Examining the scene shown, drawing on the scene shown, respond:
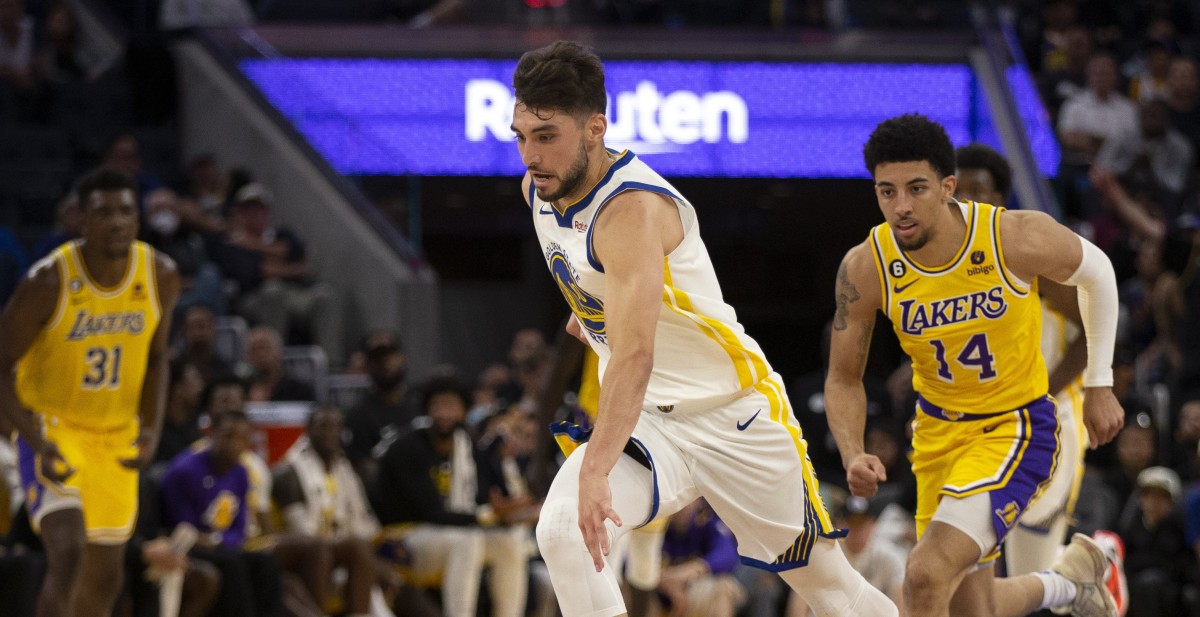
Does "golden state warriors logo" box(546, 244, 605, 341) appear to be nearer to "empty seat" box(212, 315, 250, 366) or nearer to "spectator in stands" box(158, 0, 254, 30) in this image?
"empty seat" box(212, 315, 250, 366)

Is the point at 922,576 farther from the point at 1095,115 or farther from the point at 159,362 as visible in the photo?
the point at 1095,115

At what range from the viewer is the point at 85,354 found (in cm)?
681

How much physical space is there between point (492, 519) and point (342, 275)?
4.01m

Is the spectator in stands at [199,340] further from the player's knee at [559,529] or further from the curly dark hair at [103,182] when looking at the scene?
the player's knee at [559,529]

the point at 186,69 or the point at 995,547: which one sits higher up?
the point at 186,69

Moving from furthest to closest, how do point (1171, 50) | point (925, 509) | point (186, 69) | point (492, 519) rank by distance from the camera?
point (1171, 50)
point (186, 69)
point (492, 519)
point (925, 509)

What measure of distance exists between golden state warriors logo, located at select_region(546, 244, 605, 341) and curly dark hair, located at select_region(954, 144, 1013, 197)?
241 cm

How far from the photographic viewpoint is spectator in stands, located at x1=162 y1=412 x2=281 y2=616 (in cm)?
870

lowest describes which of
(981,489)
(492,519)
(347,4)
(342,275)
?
(492,519)

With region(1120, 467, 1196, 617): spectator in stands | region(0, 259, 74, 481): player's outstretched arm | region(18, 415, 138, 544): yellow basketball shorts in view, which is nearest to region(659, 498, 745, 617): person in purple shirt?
region(1120, 467, 1196, 617): spectator in stands

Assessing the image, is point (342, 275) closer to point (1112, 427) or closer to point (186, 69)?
point (186, 69)

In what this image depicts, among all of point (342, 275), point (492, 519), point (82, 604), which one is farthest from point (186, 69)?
point (82, 604)

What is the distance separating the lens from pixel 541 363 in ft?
39.0

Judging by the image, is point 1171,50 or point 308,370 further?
point 1171,50
